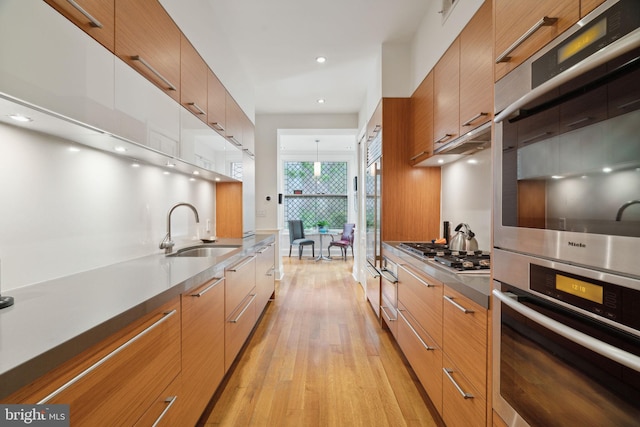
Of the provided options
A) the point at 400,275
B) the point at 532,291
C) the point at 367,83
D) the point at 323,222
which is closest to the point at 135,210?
the point at 400,275

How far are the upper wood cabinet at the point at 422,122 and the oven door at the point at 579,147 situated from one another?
4.23 feet

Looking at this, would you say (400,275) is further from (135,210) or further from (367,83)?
(367,83)

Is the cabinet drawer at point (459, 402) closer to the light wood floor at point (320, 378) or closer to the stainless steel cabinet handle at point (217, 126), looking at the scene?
the light wood floor at point (320, 378)

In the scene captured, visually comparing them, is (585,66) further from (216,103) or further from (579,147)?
(216,103)

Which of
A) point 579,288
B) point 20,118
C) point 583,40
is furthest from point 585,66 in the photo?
point 20,118

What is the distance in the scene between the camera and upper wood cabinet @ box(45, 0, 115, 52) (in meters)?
0.99

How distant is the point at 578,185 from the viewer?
0.75 metres

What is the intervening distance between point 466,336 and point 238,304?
1.54m

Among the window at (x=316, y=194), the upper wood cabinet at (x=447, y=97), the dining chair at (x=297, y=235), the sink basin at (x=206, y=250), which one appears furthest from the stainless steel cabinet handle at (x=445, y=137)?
the window at (x=316, y=194)

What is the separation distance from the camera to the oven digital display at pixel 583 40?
682 mm

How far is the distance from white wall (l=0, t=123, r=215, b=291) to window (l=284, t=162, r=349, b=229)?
563 cm

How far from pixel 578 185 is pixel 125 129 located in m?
1.68

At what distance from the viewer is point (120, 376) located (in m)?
0.84

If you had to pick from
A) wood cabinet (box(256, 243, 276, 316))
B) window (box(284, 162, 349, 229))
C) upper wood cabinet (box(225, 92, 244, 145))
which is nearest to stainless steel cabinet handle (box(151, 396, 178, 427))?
wood cabinet (box(256, 243, 276, 316))
